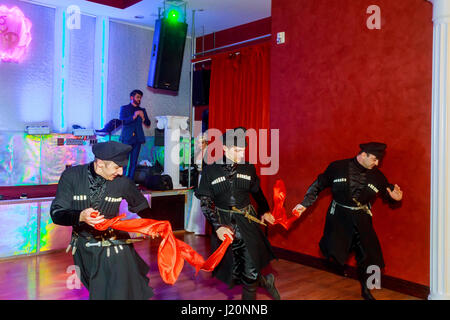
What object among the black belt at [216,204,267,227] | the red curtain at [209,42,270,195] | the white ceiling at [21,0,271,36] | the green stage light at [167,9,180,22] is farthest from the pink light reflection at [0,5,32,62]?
the black belt at [216,204,267,227]

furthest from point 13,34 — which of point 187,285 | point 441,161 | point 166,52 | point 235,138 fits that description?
point 441,161

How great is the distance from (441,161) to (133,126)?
15.4ft

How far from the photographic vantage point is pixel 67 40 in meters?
6.52

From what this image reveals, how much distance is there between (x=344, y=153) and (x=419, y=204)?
1.02m

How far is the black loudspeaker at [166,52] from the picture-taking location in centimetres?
635

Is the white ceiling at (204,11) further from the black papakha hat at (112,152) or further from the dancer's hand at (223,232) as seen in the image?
the black papakha hat at (112,152)

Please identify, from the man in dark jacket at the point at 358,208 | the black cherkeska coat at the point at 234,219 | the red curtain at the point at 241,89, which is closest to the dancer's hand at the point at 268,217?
the black cherkeska coat at the point at 234,219

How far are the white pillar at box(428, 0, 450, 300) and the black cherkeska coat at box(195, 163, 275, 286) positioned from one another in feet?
4.98

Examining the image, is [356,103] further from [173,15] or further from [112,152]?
[173,15]

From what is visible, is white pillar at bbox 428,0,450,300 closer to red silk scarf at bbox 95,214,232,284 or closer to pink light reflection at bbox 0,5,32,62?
red silk scarf at bbox 95,214,232,284

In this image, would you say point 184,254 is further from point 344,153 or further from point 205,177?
point 344,153

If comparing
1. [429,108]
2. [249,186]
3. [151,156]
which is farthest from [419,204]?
[151,156]

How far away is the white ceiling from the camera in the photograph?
6.15 metres

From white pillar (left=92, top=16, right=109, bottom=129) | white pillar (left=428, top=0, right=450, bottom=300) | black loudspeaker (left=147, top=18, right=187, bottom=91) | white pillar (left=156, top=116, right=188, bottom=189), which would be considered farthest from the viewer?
white pillar (left=156, top=116, right=188, bottom=189)
